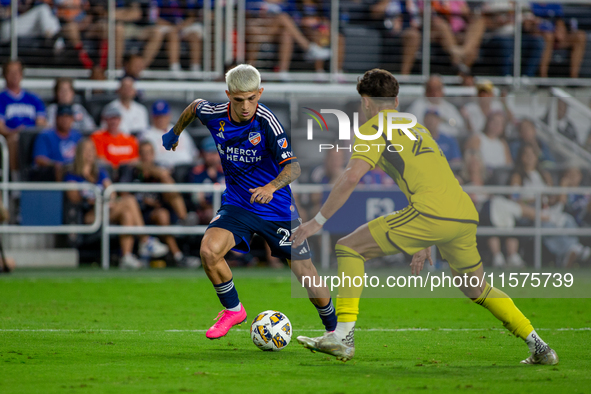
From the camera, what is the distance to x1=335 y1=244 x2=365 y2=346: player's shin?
538 cm

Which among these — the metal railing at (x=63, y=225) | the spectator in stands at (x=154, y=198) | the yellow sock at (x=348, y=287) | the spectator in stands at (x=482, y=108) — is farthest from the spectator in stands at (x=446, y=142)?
the yellow sock at (x=348, y=287)

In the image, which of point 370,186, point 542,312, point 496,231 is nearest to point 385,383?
point 542,312

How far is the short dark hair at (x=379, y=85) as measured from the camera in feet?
17.9

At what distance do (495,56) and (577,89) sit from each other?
220 cm

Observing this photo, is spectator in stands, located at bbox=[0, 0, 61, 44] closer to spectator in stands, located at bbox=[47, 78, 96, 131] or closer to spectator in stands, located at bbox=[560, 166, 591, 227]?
spectator in stands, located at bbox=[47, 78, 96, 131]

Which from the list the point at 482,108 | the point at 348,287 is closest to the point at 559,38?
the point at 482,108

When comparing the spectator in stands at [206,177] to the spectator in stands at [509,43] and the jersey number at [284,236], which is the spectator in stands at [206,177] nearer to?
the jersey number at [284,236]

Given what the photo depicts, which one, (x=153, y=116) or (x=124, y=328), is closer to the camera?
(x=124, y=328)

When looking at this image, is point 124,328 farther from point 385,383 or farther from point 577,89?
point 577,89

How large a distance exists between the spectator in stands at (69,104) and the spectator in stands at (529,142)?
7658 mm

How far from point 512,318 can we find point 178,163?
28.6 feet

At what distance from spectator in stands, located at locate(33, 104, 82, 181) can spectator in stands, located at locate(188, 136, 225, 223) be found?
205 cm

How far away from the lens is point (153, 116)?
1339 centimetres

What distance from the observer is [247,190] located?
6328 mm
